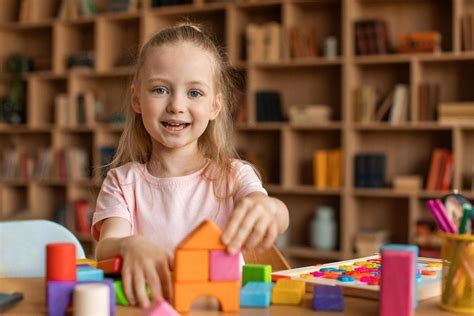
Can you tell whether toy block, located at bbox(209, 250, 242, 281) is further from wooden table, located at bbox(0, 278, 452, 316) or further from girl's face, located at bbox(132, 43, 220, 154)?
girl's face, located at bbox(132, 43, 220, 154)

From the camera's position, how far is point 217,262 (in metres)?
0.85

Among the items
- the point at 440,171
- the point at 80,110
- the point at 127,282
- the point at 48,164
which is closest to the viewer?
the point at 127,282

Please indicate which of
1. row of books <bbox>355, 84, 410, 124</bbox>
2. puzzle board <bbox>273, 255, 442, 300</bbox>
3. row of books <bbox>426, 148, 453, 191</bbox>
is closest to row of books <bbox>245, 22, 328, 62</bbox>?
row of books <bbox>355, 84, 410, 124</bbox>

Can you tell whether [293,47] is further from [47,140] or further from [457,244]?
[457,244]

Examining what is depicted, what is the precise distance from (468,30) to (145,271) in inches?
127

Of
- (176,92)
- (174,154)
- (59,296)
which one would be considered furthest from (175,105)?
(59,296)

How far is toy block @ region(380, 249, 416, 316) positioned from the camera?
2.71 ft

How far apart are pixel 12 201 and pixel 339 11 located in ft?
9.26

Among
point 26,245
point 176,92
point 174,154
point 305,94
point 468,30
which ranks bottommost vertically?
point 26,245

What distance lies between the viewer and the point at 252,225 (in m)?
0.86

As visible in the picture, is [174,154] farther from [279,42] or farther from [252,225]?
[279,42]

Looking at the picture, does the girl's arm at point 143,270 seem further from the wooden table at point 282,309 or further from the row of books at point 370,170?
the row of books at point 370,170

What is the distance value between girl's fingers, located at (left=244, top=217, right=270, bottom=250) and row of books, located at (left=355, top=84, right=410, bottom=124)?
123 inches

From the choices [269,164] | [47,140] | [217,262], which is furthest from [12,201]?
[217,262]
